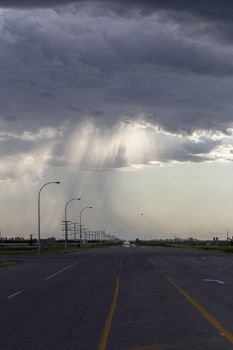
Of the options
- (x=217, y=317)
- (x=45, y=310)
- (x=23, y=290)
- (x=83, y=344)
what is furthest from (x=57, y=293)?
(x=83, y=344)

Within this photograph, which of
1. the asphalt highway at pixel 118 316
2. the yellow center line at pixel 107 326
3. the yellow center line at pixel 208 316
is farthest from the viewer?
the yellow center line at pixel 208 316

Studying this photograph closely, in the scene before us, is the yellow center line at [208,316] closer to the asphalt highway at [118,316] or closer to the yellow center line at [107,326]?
the asphalt highway at [118,316]

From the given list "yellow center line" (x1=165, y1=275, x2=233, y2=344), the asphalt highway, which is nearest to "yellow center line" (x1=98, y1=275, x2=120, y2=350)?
the asphalt highway

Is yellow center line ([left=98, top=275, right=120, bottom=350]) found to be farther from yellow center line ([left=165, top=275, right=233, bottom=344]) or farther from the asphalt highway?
yellow center line ([left=165, top=275, right=233, bottom=344])

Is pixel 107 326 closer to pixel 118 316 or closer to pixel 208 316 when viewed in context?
pixel 118 316

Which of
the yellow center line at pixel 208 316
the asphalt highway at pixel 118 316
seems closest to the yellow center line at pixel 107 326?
the asphalt highway at pixel 118 316

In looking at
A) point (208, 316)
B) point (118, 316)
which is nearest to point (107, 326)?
point (118, 316)

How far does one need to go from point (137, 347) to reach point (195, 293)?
10249 mm

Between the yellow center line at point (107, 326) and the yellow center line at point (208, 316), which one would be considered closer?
the yellow center line at point (107, 326)

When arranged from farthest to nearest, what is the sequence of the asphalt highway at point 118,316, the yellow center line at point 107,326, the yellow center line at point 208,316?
1. the yellow center line at point 208,316
2. the asphalt highway at point 118,316
3. the yellow center line at point 107,326

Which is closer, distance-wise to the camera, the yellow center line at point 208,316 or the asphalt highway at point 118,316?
Answer: the asphalt highway at point 118,316

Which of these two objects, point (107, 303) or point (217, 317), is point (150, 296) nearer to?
point (107, 303)

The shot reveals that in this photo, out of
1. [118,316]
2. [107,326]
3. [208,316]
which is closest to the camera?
[107,326]

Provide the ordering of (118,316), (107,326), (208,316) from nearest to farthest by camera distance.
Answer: (107,326) < (208,316) < (118,316)
